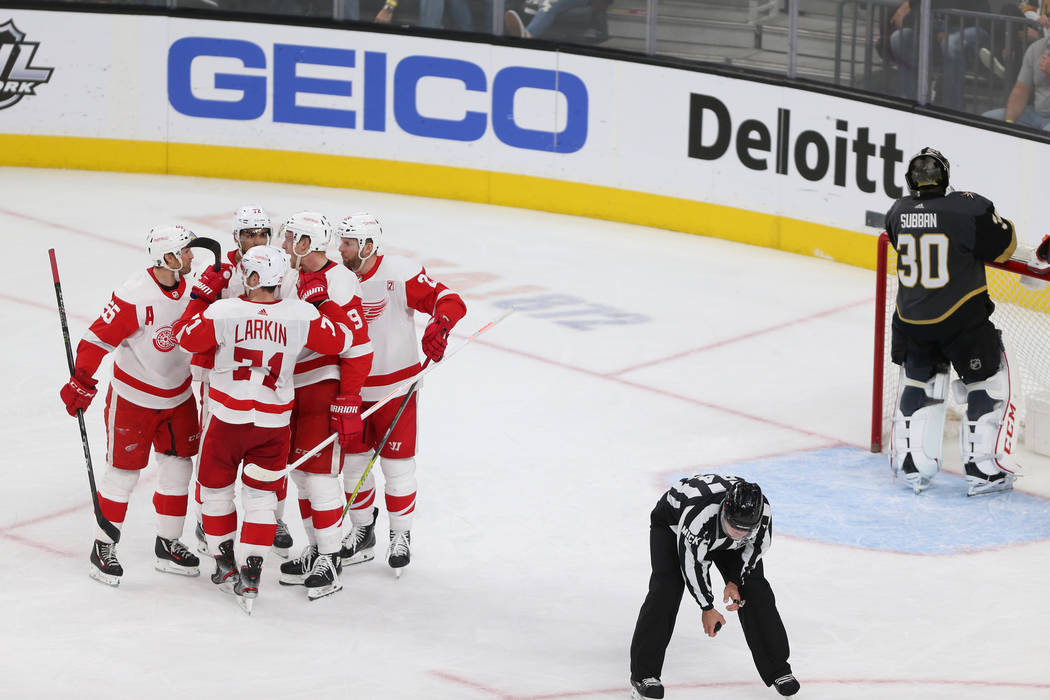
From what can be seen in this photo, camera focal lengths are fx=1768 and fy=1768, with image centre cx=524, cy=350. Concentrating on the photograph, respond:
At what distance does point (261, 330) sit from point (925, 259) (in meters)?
3.06

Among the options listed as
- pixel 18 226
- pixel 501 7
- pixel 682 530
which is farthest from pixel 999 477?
pixel 18 226

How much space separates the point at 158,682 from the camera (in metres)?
5.80

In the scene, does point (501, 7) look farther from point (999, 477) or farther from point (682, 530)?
point (682, 530)

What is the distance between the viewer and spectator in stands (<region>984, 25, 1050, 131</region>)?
10055 mm

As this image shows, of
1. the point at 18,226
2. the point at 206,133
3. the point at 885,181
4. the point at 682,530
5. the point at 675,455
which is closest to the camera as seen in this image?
the point at 682,530

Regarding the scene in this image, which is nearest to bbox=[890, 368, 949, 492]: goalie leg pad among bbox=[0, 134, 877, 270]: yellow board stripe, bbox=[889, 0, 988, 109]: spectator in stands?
bbox=[889, 0, 988, 109]: spectator in stands

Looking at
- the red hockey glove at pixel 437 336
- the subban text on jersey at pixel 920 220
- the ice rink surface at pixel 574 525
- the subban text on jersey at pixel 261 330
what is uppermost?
the subban text on jersey at pixel 920 220

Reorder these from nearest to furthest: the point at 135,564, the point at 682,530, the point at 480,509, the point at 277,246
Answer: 1. the point at 682,530
2. the point at 277,246
3. the point at 135,564
4. the point at 480,509

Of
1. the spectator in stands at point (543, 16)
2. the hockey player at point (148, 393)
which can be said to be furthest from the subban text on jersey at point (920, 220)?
the spectator in stands at point (543, 16)

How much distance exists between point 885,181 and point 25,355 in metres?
5.27

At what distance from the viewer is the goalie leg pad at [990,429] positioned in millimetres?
7676

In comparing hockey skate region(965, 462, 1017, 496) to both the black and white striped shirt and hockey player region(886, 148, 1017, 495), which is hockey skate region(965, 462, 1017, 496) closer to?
hockey player region(886, 148, 1017, 495)

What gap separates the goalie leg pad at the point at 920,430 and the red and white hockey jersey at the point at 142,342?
3195 mm

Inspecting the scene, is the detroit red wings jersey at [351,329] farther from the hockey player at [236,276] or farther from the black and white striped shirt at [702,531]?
the black and white striped shirt at [702,531]
